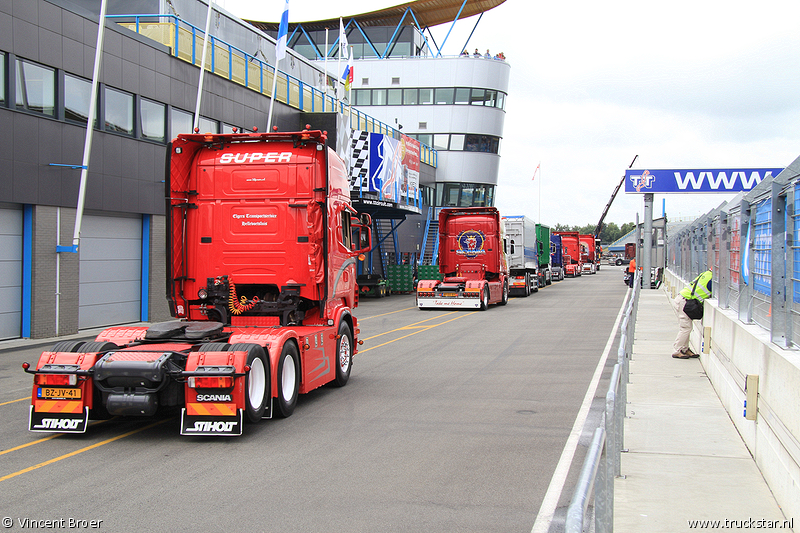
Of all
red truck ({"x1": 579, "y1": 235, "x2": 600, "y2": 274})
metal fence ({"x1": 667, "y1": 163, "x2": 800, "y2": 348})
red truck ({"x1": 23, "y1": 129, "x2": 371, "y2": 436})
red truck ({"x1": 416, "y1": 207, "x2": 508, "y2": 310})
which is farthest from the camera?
red truck ({"x1": 579, "y1": 235, "x2": 600, "y2": 274})

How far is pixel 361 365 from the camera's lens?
42.4 ft

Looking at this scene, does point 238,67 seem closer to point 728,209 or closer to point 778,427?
point 728,209

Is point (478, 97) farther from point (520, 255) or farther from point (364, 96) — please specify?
point (520, 255)

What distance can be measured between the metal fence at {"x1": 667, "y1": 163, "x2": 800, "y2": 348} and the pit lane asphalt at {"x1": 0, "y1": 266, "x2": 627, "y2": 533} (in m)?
2.24

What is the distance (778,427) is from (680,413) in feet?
10.4

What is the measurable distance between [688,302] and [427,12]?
168ft

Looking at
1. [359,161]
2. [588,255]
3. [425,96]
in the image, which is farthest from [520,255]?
[588,255]

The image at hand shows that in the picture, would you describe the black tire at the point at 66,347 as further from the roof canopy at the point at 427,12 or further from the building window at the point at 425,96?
the roof canopy at the point at 427,12

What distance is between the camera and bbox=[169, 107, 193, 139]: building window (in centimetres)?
2203

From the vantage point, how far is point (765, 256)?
286 inches

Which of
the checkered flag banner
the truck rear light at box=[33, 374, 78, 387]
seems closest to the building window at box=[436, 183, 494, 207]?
the checkered flag banner

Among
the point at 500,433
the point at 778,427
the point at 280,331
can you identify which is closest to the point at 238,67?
the point at 280,331

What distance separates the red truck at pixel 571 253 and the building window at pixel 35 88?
174 ft

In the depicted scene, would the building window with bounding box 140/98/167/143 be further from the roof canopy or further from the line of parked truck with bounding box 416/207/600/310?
the roof canopy
